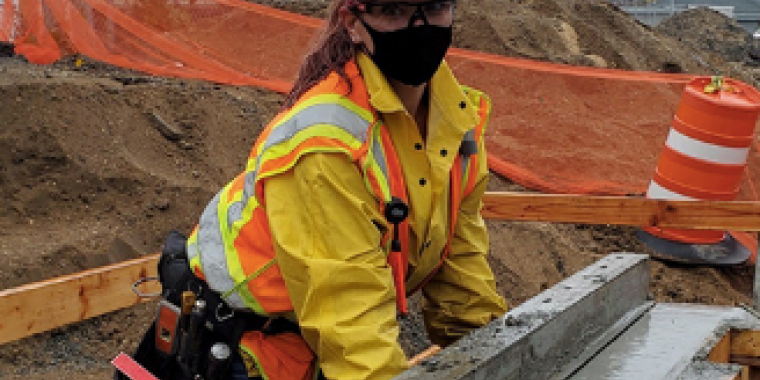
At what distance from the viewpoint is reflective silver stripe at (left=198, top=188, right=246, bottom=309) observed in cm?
307

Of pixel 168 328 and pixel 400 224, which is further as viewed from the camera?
pixel 168 328

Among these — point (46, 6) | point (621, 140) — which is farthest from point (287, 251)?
point (46, 6)

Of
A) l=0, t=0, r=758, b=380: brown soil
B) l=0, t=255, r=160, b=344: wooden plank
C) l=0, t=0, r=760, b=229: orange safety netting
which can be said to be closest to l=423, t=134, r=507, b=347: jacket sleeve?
l=0, t=255, r=160, b=344: wooden plank

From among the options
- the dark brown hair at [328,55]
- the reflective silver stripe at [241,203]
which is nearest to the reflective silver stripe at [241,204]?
the reflective silver stripe at [241,203]

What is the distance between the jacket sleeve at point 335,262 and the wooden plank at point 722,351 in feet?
4.16

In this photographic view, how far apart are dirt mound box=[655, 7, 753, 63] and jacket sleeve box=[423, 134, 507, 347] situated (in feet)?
53.4

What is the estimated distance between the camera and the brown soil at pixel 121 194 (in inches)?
243

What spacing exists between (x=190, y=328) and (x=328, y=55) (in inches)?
35.5

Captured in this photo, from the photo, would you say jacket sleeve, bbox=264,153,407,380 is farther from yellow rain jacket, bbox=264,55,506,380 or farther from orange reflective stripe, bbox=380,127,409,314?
orange reflective stripe, bbox=380,127,409,314

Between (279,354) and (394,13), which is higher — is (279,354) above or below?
below

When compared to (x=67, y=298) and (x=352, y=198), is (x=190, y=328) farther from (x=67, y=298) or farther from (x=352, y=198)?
(x=67, y=298)

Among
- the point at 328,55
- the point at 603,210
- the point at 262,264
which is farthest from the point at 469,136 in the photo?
the point at 603,210

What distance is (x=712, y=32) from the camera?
20016 millimetres

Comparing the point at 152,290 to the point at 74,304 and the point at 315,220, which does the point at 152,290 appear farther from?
the point at 315,220
